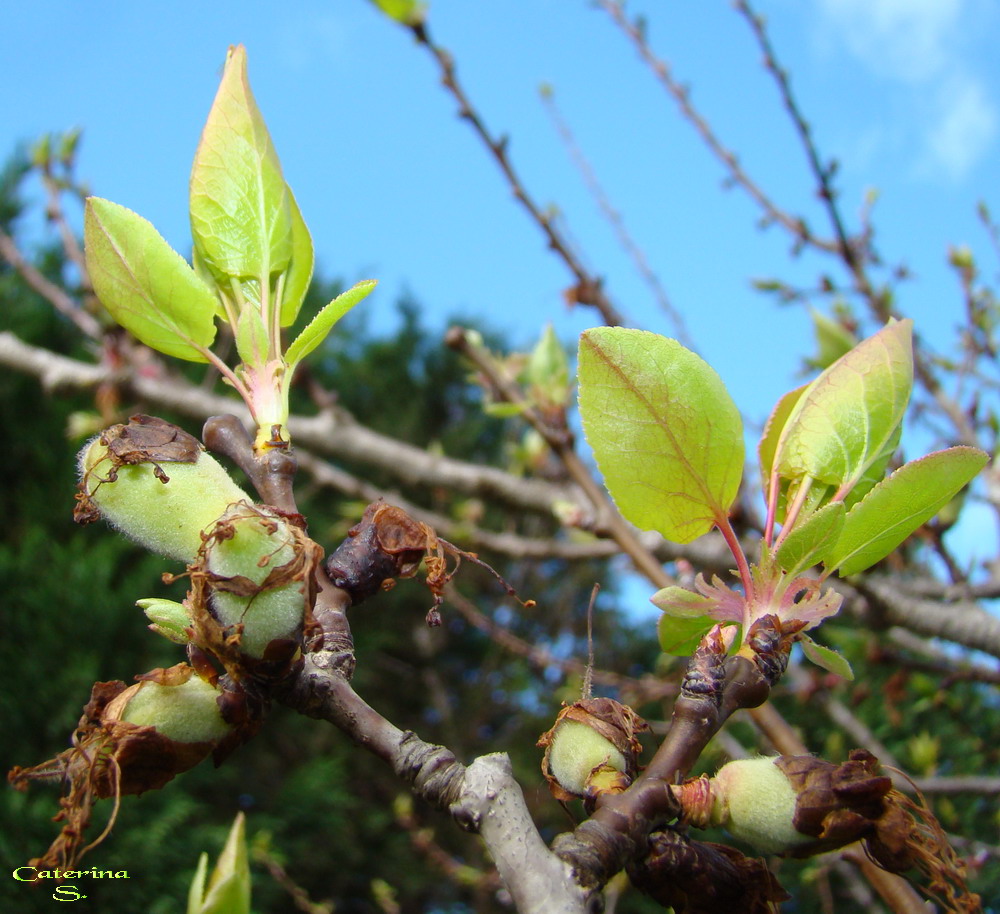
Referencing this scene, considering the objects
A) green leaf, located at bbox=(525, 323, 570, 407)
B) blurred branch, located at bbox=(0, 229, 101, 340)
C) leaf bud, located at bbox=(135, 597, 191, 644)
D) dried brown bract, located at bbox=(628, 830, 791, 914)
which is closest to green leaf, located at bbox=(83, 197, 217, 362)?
leaf bud, located at bbox=(135, 597, 191, 644)

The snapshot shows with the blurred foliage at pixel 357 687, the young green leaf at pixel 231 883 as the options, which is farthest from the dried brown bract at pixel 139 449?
the blurred foliage at pixel 357 687

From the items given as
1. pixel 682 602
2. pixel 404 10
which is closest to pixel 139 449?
pixel 682 602

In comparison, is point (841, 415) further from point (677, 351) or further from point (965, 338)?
point (965, 338)

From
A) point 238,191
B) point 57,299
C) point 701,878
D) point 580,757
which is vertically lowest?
point 701,878

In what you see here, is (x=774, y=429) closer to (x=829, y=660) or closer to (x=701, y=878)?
(x=829, y=660)

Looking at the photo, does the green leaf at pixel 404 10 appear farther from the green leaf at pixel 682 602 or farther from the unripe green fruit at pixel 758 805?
the unripe green fruit at pixel 758 805

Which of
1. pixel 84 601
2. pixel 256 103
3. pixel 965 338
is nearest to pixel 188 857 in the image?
pixel 84 601

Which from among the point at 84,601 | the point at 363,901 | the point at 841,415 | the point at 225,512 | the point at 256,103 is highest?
the point at 84,601
